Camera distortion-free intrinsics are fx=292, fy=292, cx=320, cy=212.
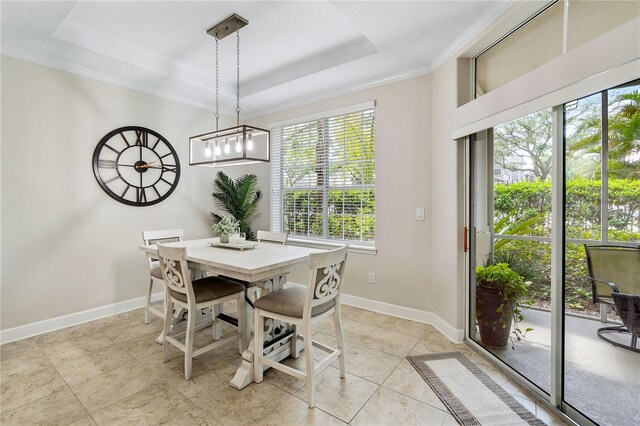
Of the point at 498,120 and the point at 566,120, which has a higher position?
the point at 498,120

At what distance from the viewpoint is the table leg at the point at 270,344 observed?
6.63 ft

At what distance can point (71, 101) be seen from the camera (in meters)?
3.04

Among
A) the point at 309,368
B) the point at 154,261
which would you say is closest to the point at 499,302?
the point at 309,368

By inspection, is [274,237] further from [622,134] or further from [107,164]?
[622,134]

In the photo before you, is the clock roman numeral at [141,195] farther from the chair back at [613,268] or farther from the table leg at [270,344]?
the chair back at [613,268]

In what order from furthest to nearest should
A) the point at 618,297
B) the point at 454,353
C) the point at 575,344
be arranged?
1. the point at 454,353
2. the point at 575,344
3. the point at 618,297

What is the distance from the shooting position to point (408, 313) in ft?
10.4

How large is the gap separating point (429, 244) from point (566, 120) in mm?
1615

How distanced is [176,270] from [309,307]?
3.39ft

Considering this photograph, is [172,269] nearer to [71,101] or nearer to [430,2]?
[71,101]

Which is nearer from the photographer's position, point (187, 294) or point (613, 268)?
point (613, 268)

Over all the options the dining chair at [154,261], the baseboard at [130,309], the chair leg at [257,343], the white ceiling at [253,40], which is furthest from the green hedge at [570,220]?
the dining chair at [154,261]

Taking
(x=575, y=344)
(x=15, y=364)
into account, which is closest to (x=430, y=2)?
(x=575, y=344)

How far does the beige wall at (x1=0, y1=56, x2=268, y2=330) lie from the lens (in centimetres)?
271
